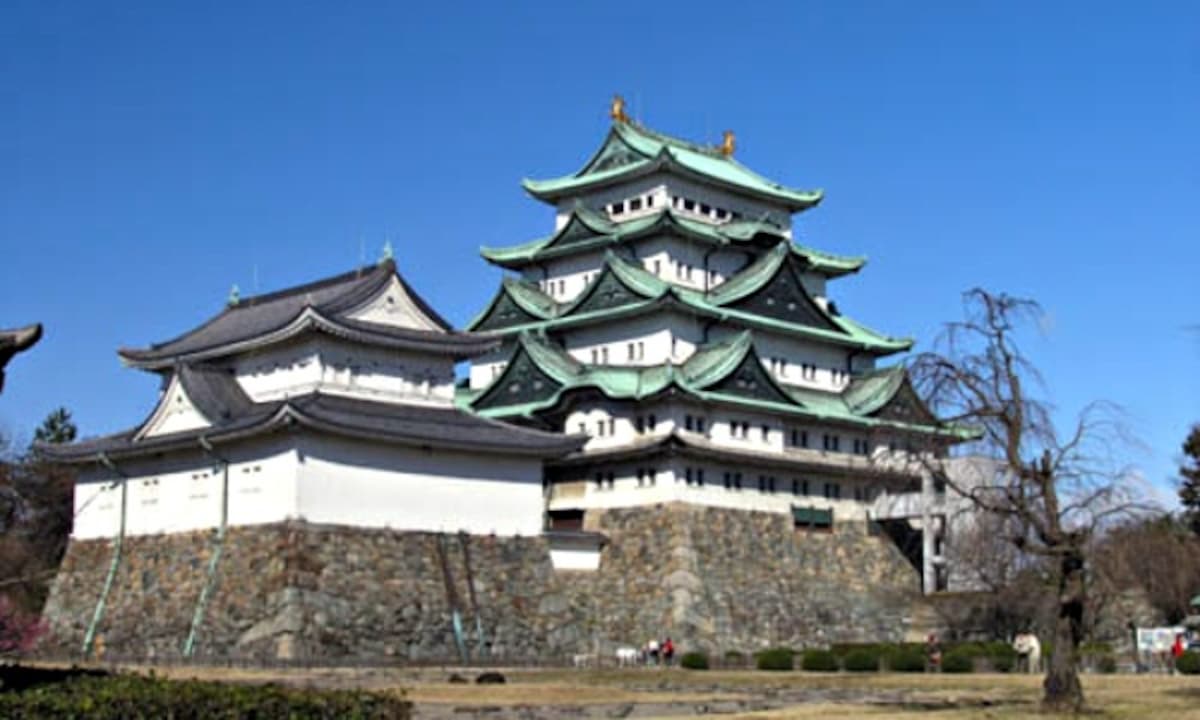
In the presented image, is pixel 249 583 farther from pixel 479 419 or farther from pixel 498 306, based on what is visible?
pixel 498 306

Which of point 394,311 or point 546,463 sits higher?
point 394,311

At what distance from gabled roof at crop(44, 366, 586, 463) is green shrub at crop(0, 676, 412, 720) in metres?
29.8

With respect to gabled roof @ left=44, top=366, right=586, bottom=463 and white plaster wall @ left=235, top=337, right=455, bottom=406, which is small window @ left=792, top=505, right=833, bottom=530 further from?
white plaster wall @ left=235, top=337, right=455, bottom=406

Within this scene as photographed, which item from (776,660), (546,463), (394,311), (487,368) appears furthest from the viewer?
(487,368)

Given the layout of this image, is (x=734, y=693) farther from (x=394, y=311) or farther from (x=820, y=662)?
(x=394, y=311)

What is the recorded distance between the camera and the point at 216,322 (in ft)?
212

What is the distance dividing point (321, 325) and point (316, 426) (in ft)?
18.3

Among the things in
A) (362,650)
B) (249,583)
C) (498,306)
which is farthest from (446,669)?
(498,306)

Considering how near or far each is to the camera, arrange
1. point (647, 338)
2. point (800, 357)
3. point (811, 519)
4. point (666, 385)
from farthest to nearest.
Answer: point (800, 357) < point (647, 338) < point (811, 519) < point (666, 385)

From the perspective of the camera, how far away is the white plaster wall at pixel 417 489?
2036 inches

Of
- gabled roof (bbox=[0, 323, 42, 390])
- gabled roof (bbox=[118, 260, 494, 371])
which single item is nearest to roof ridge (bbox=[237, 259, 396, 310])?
gabled roof (bbox=[118, 260, 494, 371])

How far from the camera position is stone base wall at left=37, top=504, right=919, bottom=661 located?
1973 inches

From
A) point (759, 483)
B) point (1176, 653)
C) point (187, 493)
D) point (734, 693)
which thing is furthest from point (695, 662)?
point (187, 493)

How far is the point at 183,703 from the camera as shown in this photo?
65.9 feet
